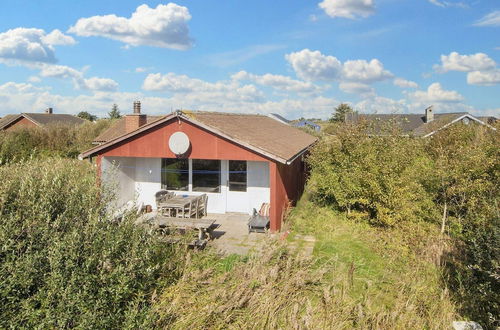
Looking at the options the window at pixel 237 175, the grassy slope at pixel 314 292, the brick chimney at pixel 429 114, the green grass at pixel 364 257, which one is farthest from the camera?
the brick chimney at pixel 429 114

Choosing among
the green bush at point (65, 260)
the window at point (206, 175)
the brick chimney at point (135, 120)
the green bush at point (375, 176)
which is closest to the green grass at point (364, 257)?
the green bush at point (375, 176)

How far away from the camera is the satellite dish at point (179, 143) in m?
13.0

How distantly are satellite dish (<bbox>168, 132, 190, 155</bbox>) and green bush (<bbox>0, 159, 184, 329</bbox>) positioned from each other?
6.02 m

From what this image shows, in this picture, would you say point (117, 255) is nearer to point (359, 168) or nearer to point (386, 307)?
point (386, 307)

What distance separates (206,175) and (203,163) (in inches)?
20.5

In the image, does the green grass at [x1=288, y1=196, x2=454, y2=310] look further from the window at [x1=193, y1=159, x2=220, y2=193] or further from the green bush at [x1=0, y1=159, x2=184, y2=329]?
the green bush at [x1=0, y1=159, x2=184, y2=329]

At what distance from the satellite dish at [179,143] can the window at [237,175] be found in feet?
7.63

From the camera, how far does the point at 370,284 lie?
26.5 feet

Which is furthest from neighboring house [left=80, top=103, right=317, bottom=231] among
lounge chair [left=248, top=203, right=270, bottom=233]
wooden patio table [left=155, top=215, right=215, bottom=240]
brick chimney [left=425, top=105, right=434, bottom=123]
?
brick chimney [left=425, top=105, right=434, bottom=123]

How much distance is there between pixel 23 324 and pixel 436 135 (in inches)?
749

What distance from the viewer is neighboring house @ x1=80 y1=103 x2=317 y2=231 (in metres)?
12.6

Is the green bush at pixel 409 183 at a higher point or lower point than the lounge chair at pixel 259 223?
higher

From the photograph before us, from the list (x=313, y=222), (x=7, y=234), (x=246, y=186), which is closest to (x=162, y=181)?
(x=246, y=186)

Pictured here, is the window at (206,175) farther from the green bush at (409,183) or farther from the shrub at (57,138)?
the shrub at (57,138)
